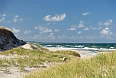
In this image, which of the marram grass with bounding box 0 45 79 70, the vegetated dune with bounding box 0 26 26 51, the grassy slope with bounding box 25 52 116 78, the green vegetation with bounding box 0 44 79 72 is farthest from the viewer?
the vegetated dune with bounding box 0 26 26 51

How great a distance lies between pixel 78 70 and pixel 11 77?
3.46 m

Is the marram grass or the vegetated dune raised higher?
the vegetated dune

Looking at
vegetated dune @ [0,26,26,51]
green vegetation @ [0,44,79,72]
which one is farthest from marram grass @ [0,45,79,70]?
vegetated dune @ [0,26,26,51]

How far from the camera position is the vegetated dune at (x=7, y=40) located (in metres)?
24.3

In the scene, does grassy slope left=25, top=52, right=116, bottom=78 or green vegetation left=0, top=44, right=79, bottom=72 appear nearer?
grassy slope left=25, top=52, right=116, bottom=78

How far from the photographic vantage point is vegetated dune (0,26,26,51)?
2434 cm

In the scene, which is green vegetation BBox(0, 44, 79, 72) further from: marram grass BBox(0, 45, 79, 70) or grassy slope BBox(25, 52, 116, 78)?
grassy slope BBox(25, 52, 116, 78)

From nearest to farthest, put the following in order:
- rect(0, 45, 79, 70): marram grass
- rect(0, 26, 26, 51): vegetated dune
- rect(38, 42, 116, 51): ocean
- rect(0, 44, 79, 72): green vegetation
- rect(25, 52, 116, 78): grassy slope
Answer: rect(25, 52, 116, 78): grassy slope → rect(38, 42, 116, 51): ocean → rect(0, 44, 79, 72): green vegetation → rect(0, 45, 79, 70): marram grass → rect(0, 26, 26, 51): vegetated dune

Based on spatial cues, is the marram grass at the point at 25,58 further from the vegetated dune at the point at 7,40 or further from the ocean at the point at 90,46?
the vegetated dune at the point at 7,40

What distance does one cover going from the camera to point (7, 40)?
2562 cm

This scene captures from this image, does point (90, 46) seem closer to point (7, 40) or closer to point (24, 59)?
point (7, 40)

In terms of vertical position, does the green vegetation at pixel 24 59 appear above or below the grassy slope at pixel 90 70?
below

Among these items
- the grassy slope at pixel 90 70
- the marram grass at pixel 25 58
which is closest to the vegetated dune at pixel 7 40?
the marram grass at pixel 25 58

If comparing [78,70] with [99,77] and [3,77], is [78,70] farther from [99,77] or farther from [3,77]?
[3,77]
